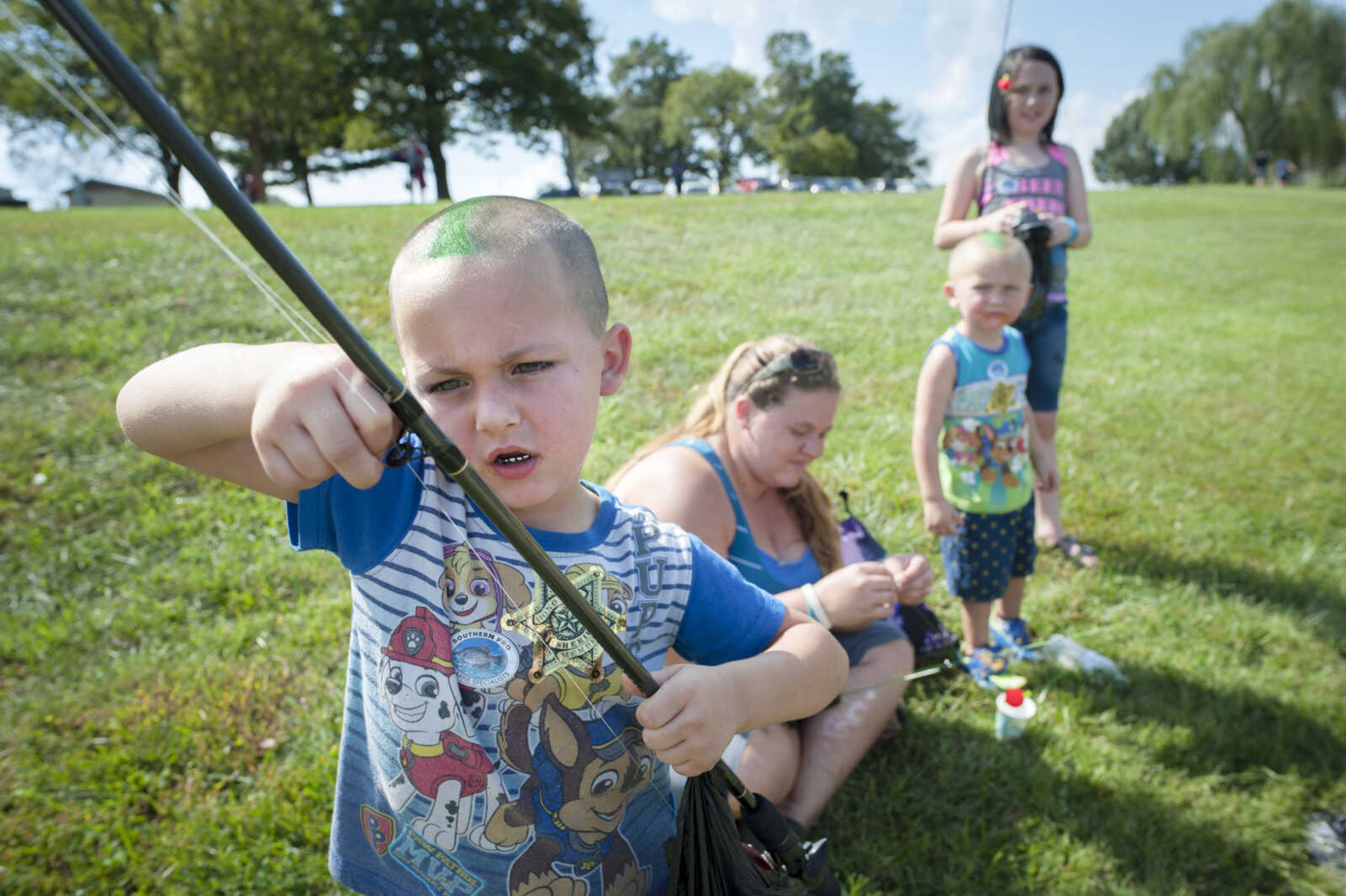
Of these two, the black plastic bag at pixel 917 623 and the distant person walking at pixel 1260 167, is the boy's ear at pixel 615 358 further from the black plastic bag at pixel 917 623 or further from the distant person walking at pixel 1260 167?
the distant person walking at pixel 1260 167

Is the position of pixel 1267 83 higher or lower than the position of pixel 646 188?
higher

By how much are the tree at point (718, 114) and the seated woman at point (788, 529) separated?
79.8m

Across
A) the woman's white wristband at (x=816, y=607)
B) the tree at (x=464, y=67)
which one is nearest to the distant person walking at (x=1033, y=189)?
the woman's white wristband at (x=816, y=607)

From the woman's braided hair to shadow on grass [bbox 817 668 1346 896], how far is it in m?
0.80

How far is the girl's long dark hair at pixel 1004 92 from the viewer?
3.73 meters

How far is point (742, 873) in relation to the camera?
4.70ft

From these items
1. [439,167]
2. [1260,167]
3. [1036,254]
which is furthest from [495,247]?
[1260,167]

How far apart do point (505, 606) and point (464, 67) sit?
43.9 m

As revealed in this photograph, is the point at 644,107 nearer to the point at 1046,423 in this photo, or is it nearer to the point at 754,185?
the point at 754,185

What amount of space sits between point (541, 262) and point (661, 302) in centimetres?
692

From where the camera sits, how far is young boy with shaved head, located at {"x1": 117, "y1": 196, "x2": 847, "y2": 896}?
4.10 ft

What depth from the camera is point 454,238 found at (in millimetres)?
1277

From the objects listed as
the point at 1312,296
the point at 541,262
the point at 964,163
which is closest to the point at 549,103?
the point at 1312,296

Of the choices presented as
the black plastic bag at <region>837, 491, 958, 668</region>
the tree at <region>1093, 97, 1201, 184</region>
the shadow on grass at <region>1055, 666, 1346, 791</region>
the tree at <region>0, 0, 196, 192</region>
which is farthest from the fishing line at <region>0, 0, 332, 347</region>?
the tree at <region>1093, 97, 1201, 184</region>
